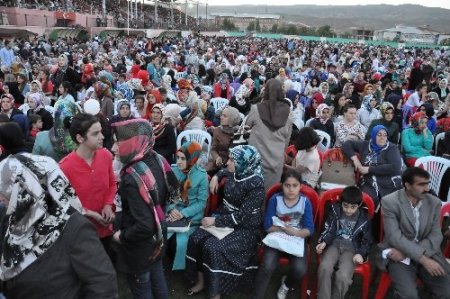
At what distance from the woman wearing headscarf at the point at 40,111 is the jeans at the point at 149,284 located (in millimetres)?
3531

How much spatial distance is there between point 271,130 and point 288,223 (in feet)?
3.56

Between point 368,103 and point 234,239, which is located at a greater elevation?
point 368,103

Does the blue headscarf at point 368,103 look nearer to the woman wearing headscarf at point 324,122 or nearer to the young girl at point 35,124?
the woman wearing headscarf at point 324,122

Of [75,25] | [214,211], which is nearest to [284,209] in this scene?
[214,211]

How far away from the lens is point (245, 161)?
3.53m

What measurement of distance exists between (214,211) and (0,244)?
244cm

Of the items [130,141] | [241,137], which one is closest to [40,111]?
[241,137]

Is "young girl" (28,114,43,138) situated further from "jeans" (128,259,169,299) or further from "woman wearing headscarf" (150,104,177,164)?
"jeans" (128,259,169,299)

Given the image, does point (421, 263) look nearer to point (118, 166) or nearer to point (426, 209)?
point (426, 209)

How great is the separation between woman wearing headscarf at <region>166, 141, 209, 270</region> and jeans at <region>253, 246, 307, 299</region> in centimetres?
74

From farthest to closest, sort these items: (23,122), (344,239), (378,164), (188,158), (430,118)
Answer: (430,118), (23,122), (378,164), (188,158), (344,239)

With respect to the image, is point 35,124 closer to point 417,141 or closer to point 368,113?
point 417,141

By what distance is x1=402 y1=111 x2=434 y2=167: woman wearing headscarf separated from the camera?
5418mm

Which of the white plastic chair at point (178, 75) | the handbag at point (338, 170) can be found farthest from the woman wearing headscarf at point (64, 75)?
the handbag at point (338, 170)
